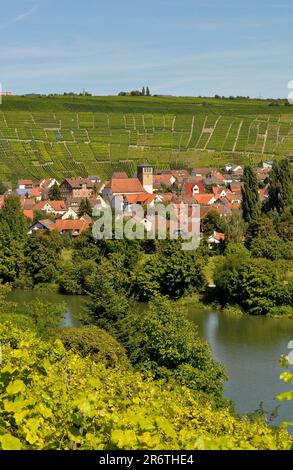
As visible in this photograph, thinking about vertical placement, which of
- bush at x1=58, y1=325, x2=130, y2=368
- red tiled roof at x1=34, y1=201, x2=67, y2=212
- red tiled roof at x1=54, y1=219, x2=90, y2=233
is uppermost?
bush at x1=58, y1=325, x2=130, y2=368

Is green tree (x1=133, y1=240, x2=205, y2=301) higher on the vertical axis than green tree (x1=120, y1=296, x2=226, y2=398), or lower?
lower

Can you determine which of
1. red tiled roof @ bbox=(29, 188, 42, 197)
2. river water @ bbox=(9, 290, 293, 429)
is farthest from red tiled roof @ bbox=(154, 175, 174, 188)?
river water @ bbox=(9, 290, 293, 429)

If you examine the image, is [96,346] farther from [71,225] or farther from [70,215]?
[70,215]

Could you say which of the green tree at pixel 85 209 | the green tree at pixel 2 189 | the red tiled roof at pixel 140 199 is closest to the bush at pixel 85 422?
the green tree at pixel 85 209

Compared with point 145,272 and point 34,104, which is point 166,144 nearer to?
point 34,104

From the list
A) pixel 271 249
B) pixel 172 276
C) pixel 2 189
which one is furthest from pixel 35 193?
pixel 172 276

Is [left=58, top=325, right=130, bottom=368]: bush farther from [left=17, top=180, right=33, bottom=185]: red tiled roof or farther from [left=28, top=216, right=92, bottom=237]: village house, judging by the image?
[left=17, top=180, right=33, bottom=185]: red tiled roof

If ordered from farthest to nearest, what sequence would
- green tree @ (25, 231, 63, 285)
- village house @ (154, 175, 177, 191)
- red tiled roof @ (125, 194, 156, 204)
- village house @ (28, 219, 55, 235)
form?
village house @ (154, 175, 177, 191) < red tiled roof @ (125, 194, 156, 204) < village house @ (28, 219, 55, 235) < green tree @ (25, 231, 63, 285)
